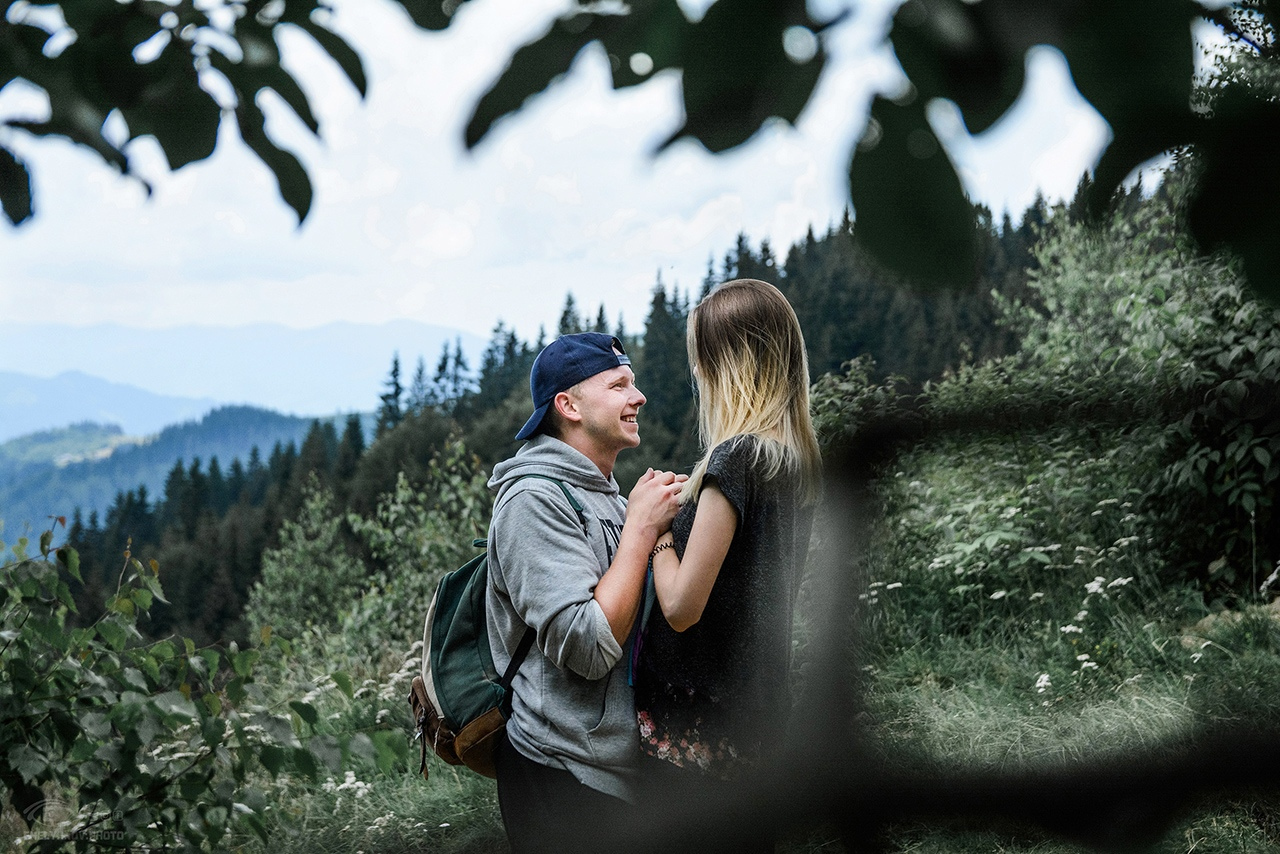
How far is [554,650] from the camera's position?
1649mm

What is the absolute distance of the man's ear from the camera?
76.4 inches

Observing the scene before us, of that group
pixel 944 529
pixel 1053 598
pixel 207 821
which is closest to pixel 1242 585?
pixel 1053 598

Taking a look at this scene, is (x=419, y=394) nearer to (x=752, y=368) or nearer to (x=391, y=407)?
(x=391, y=407)

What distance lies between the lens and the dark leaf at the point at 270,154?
0.82 m

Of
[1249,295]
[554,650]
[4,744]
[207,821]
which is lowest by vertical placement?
[207,821]

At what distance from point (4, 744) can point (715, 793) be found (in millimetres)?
2139

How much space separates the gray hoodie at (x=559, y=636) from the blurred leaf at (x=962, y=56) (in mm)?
1282

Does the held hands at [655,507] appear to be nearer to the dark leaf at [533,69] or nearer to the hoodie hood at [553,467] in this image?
the hoodie hood at [553,467]

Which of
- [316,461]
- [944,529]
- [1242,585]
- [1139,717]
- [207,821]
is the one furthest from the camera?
[316,461]

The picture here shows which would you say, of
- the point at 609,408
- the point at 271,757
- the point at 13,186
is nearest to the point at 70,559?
the point at 271,757

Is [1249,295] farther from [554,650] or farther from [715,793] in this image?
[554,650]

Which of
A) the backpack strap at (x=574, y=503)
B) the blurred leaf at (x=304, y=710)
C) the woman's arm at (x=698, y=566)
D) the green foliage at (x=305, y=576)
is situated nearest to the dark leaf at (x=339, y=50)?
the woman's arm at (x=698, y=566)

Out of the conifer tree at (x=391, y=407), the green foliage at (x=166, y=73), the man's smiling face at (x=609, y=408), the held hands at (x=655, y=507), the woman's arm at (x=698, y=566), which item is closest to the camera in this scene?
the green foliage at (x=166, y=73)

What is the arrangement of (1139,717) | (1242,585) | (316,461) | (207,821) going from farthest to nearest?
(316,461) < (1242,585) < (1139,717) < (207,821)
